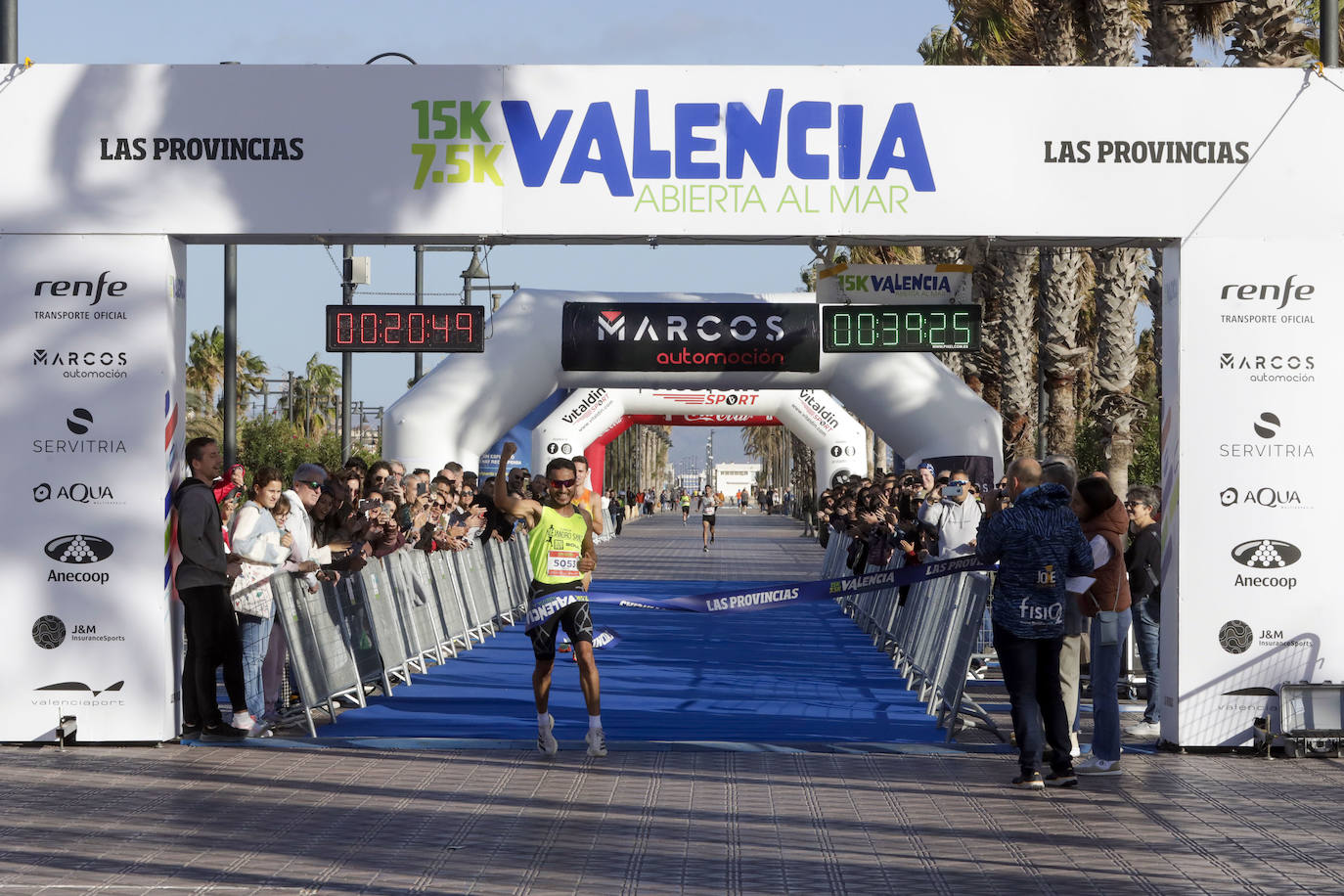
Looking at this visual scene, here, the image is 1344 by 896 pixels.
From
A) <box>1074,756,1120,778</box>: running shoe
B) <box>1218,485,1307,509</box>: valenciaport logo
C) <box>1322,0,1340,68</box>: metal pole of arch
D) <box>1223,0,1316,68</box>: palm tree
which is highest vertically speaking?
<box>1223,0,1316,68</box>: palm tree

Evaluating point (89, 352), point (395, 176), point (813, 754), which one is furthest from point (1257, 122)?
point (89, 352)

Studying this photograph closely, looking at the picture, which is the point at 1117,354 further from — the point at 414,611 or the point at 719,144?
the point at 719,144

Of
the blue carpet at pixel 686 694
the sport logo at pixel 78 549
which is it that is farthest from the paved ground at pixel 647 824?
the sport logo at pixel 78 549

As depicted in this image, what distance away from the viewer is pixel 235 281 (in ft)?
62.9

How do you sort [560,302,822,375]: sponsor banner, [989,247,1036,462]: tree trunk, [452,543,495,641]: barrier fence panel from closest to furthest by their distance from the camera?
[452,543,495,641]: barrier fence panel, [560,302,822,375]: sponsor banner, [989,247,1036,462]: tree trunk

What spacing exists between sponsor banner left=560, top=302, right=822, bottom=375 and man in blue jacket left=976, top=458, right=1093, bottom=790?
43.5 ft

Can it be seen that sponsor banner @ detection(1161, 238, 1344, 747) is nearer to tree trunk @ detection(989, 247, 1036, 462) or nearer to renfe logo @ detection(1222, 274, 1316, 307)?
renfe logo @ detection(1222, 274, 1316, 307)

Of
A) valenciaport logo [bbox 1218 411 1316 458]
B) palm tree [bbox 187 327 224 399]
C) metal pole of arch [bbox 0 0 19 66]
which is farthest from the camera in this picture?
palm tree [bbox 187 327 224 399]

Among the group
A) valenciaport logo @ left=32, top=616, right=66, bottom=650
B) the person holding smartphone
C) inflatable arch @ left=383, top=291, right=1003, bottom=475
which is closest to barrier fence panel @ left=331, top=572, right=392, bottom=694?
valenciaport logo @ left=32, top=616, right=66, bottom=650

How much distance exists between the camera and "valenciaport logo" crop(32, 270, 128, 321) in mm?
10719

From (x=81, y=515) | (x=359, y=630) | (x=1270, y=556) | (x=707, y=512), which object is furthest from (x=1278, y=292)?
(x=707, y=512)

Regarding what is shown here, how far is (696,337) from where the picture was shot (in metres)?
22.4

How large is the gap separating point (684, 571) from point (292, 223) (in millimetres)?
21934

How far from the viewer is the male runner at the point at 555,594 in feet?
33.0
